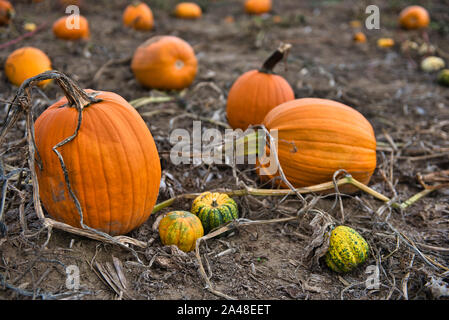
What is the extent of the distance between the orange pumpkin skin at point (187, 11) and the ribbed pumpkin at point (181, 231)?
7931 mm

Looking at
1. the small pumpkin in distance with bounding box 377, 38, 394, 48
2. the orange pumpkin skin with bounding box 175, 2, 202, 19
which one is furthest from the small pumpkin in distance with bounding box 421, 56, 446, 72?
the orange pumpkin skin with bounding box 175, 2, 202, 19

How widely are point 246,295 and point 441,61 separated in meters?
6.58

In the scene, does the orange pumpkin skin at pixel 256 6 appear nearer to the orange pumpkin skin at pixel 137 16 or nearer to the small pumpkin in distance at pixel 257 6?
the small pumpkin in distance at pixel 257 6

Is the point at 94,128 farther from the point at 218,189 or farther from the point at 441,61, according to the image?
the point at 441,61

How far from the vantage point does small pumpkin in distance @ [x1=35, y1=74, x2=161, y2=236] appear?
8.25 ft

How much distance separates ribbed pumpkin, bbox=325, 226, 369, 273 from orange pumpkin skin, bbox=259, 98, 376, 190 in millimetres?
724

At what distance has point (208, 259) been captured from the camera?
2.72 meters

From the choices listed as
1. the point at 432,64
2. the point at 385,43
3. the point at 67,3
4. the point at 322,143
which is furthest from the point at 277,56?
the point at 67,3

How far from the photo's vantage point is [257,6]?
34.0 feet

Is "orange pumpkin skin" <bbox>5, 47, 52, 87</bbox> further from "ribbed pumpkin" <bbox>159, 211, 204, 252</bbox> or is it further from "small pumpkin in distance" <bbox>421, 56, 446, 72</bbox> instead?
"small pumpkin in distance" <bbox>421, 56, 446, 72</bbox>

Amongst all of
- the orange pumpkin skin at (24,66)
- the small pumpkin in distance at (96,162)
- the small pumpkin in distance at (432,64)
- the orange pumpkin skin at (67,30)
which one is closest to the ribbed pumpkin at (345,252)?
the small pumpkin in distance at (96,162)

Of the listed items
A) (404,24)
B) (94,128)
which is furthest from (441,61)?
(94,128)

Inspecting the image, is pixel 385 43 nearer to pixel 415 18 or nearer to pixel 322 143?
pixel 415 18

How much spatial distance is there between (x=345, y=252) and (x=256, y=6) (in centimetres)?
889
